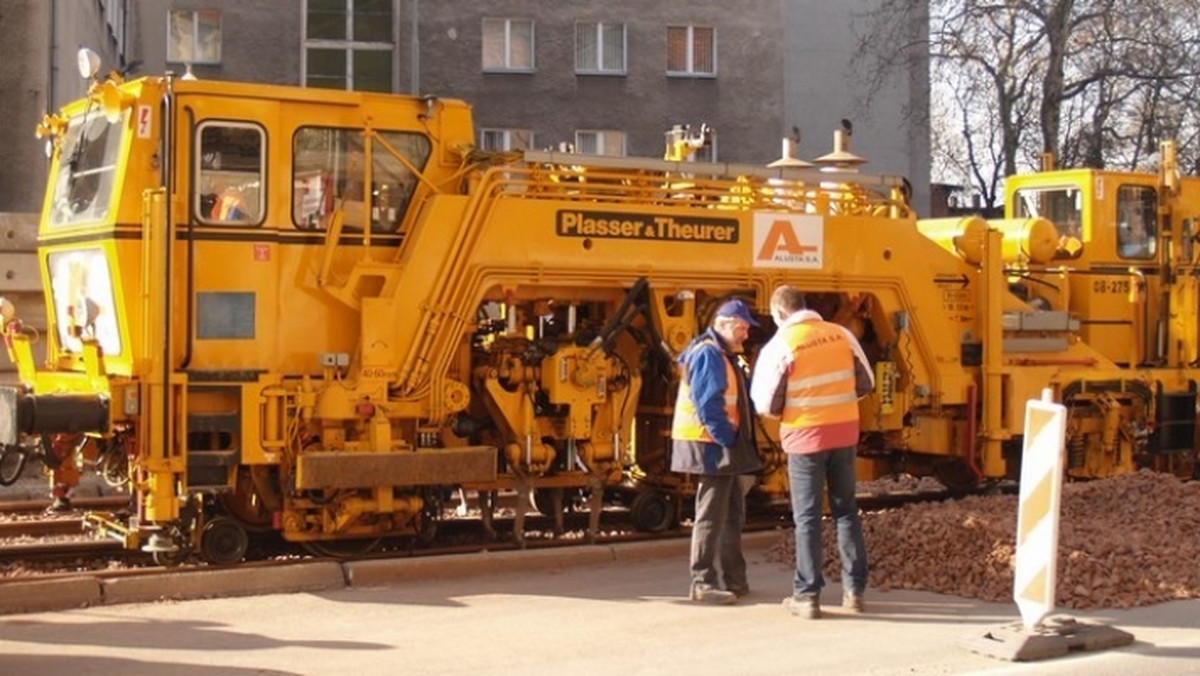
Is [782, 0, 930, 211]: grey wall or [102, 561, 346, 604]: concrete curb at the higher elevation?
[782, 0, 930, 211]: grey wall

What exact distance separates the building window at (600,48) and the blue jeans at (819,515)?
26.5m

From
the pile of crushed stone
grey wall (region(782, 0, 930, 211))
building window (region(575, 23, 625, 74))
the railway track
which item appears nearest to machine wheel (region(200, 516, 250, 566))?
the railway track

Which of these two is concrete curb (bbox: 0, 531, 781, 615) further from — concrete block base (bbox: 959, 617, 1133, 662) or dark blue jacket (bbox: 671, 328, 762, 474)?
concrete block base (bbox: 959, 617, 1133, 662)

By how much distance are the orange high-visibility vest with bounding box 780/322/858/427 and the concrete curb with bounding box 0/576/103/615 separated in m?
4.20

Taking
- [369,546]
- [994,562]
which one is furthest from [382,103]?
[994,562]

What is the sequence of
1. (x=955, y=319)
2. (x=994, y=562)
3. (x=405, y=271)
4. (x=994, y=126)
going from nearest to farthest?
Answer: (x=994, y=562) → (x=405, y=271) → (x=955, y=319) → (x=994, y=126)

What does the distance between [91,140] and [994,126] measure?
23.8 meters

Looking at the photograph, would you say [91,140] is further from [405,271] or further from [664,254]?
[664,254]

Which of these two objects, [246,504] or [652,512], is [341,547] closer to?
[246,504]

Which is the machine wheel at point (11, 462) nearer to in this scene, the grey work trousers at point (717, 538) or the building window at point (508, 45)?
the grey work trousers at point (717, 538)

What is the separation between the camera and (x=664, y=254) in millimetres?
11227

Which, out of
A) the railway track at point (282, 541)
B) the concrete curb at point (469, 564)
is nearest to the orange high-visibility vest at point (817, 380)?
the concrete curb at point (469, 564)

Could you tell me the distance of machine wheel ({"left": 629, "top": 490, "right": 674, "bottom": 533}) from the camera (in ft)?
38.5

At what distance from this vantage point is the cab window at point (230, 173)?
389 inches
